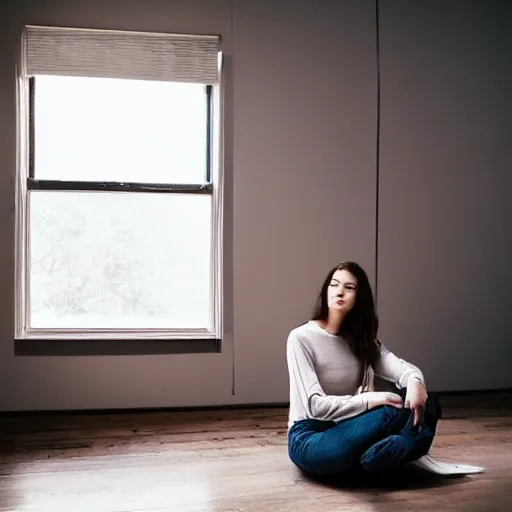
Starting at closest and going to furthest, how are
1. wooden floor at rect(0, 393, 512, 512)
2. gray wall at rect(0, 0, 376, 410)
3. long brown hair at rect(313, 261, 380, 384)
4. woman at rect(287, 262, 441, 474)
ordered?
1. wooden floor at rect(0, 393, 512, 512)
2. woman at rect(287, 262, 441, 474)
3. long brown hair at rect(313, 261, 380, 384)
4. gray wall at rect(0, 0, 376, 410)

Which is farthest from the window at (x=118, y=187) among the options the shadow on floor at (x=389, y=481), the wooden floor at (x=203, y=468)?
the shadow on floor at (x=389, y=481)

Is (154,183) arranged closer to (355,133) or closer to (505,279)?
A: (355,133)

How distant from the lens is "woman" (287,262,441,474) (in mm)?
3098

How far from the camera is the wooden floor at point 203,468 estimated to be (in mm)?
2990

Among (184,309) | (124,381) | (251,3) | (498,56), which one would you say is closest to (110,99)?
(251,3)

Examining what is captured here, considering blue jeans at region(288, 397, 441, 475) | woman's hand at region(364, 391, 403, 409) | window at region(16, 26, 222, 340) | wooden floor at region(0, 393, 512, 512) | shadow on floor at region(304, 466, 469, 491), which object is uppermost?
window at region(16, 26, 222, 340)

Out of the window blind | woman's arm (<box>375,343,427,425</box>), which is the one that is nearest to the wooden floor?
woman's arm (<box>375,343,427,425</box>)

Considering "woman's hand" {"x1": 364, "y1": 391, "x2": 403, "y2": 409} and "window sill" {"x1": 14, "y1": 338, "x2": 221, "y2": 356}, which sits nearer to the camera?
"woman's hand" {"x1": 364, "y1": 391, "x2": 403, "y2": 409}

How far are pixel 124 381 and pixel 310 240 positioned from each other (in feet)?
4.88

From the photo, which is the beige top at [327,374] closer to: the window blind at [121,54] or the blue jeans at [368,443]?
the blue jeans at [368,443]

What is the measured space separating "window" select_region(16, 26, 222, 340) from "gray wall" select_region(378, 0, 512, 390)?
1197 mm

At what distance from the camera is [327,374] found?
3.35 metres

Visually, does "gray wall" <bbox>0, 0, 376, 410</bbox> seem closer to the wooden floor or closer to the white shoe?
the wooden floor

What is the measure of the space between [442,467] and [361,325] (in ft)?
2.27
